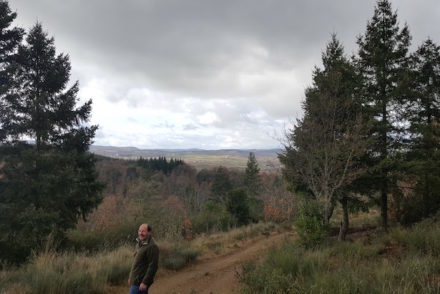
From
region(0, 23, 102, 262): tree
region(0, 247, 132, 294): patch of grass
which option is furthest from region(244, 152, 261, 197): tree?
region(0, 247, 132, 294): patch of grass

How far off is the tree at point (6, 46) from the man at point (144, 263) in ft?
46.5

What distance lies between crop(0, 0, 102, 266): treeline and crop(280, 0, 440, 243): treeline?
1075 centimetres

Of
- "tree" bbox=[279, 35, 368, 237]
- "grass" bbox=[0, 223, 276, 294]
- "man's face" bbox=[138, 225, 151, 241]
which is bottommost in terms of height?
"grass" bbox=[0, 223, 276, 294]

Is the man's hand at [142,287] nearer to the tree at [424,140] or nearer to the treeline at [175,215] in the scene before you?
the treeline at [175,215]

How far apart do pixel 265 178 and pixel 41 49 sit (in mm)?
79504

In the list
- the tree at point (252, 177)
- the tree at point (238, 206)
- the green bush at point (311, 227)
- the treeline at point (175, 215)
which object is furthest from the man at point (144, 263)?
the tree at point (252, 177)

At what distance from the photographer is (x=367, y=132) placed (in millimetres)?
14094

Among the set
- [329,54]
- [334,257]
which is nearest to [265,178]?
[329,54]

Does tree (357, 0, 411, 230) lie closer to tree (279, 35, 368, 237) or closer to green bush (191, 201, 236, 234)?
tree (279, 35, 368, 237)

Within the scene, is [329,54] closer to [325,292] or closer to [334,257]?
[334,257]

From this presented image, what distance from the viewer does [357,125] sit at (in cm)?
1302

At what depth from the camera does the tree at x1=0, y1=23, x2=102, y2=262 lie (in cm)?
1407

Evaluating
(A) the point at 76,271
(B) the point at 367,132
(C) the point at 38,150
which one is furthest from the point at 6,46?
(B) the point at 367,132

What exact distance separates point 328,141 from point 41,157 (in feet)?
43.3
